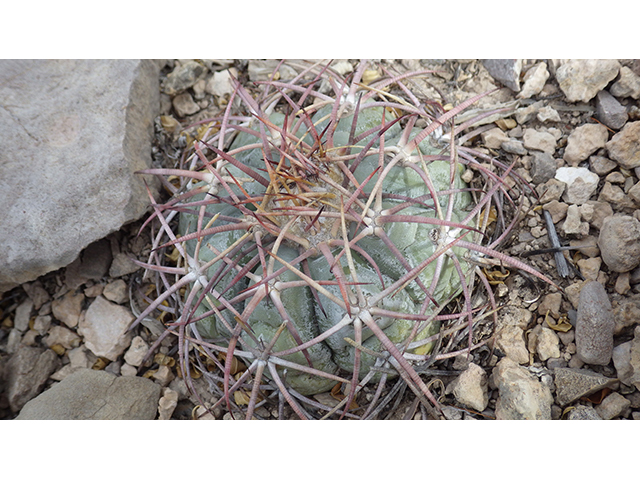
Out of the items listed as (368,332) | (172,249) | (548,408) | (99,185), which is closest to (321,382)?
(368,332)

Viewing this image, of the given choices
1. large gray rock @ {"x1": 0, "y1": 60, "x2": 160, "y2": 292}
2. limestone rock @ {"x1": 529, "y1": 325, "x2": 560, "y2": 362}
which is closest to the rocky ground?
limestone rock @ {"x1": 529, "y1": 325, "x2": 560, "y2": 362}

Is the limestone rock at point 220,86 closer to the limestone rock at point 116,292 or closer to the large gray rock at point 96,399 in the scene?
the limestone rock at point 116,292

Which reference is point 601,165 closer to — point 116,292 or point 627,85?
point 627,85

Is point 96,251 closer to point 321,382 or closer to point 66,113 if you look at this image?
point 66,113

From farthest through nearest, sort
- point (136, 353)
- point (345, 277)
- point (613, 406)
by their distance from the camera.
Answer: point (136, 353)
point (613, 406)
point (345, 277)

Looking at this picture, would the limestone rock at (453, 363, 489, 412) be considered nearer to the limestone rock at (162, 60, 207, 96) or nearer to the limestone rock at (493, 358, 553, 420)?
the limestone rock at (493, 358, 553, 420)

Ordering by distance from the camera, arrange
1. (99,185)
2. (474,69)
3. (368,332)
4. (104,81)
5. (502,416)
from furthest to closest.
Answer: (474,69) → (104,81) → (99,185) → (502,416) → (368,332)

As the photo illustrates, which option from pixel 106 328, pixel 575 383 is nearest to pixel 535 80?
pixel 575 383
